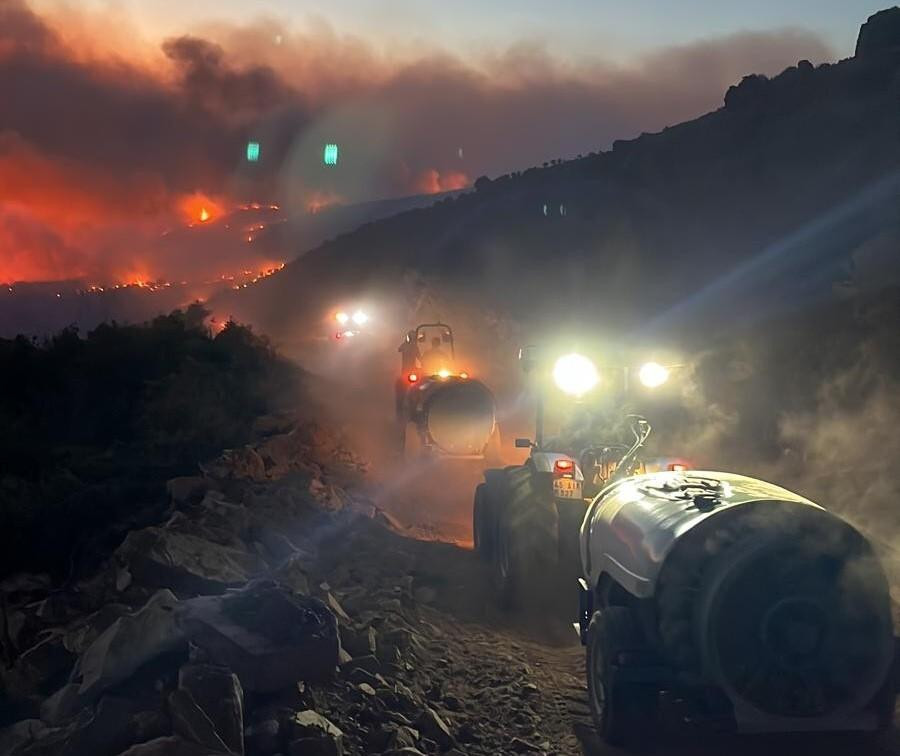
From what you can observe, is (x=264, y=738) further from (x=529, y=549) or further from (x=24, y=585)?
(x=24, y=585)

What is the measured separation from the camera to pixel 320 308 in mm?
77500

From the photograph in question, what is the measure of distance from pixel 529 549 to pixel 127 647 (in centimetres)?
479

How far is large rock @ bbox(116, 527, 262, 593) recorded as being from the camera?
864cm

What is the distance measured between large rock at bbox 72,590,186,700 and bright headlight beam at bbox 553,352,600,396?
539cm

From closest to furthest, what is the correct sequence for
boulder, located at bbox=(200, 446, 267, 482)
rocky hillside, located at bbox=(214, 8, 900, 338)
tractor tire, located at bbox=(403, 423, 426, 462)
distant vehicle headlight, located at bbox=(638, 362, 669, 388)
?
distant vehicle headlight, located at bbox=(638, 362, 669, 388)
boulder, located at bbox=(200, 446, 267, 482)
tractor tire, located at bbox=(403, 423, 426, 462)
rocky hillside, located at bbox=(214, 8, 900, 338)

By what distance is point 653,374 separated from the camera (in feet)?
32.8

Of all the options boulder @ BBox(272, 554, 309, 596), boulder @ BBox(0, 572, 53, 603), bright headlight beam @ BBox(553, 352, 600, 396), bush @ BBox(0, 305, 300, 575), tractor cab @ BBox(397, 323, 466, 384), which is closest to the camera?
boulder @ BBox(272, 554, 309, 596)

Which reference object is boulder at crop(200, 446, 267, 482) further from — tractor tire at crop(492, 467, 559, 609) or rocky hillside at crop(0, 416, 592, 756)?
tractor tire at crop(492, 467, 559, 609)

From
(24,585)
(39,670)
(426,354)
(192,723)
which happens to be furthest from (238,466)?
(192,723)

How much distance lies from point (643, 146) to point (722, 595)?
6446 cm

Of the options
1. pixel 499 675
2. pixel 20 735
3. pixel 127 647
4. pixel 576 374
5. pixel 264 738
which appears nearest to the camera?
pixel 264 738

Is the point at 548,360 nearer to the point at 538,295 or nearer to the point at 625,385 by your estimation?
the point at 625,385

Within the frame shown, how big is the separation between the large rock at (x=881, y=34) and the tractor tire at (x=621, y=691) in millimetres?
59245

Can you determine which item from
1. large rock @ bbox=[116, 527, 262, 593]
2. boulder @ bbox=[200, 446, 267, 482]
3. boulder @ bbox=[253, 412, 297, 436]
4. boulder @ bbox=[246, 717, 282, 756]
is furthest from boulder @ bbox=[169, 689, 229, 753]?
boulder @ bbox=[253, 412, 297, 436]
